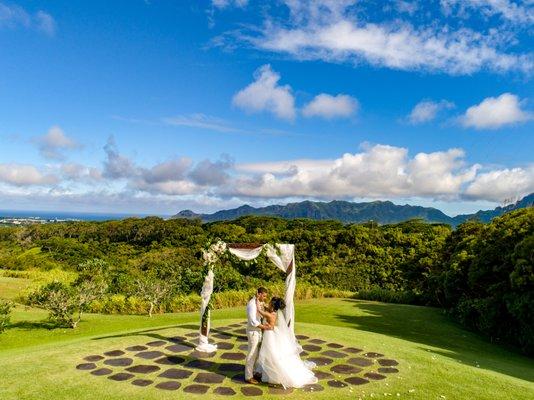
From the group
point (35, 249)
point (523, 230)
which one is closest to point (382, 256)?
point (523, 230)

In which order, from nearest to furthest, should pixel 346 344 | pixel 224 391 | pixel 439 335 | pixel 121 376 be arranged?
pixel 224 391
pixel 121 376
pixel 346 344
pixel 439 335

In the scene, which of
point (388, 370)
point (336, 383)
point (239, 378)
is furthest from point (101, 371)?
point (388, 370)

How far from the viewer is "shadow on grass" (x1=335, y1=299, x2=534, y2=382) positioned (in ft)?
45.4

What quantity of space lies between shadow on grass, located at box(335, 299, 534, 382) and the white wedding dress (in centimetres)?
591

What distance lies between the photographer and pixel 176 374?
1055 cm

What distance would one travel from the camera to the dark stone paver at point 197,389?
9444 millimetres

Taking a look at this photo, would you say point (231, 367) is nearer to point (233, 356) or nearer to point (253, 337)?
point (233, 356)

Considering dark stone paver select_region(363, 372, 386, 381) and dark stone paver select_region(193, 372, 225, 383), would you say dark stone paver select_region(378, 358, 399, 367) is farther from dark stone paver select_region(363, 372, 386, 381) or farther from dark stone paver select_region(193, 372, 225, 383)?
dark stone paver select_region(193, 372, 225, 383)

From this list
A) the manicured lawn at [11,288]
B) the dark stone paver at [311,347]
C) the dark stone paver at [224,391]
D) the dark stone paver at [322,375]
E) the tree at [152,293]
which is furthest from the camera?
the manicured lawn at [11,288]

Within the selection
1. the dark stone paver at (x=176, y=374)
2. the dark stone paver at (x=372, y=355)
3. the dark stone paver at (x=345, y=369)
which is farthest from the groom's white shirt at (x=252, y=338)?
the dark stone paver at (x=372, y=355)

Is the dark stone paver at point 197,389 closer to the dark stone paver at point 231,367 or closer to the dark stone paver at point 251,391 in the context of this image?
the dark stone paver at point 251,391

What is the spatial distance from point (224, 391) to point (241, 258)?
4467 millimetres

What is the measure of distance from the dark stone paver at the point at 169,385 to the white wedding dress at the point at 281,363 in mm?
1982

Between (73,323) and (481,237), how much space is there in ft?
70.2
